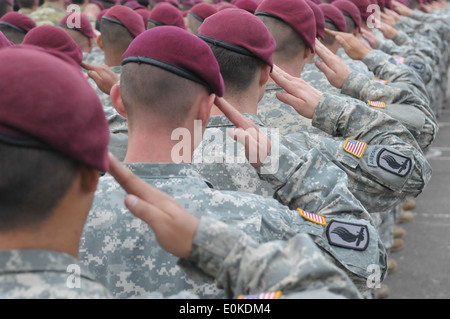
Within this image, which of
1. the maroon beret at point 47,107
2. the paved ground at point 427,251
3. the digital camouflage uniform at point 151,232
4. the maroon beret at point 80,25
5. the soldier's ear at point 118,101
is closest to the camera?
the maroon beret at point 47,107

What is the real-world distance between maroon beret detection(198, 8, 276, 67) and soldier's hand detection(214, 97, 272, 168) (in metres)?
0.51

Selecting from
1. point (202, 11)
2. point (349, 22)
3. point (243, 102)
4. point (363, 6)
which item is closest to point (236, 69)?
point (243, 102)

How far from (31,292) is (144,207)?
0.29 metres

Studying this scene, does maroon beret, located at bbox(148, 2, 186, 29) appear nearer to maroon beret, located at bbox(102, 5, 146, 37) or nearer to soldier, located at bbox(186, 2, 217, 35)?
soldier, located at bbox(186, 2, 217, 35)

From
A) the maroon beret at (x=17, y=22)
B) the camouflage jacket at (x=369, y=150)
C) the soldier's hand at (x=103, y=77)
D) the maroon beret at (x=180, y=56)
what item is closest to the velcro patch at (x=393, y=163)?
the camouflage jacket at (x=369, y=150)

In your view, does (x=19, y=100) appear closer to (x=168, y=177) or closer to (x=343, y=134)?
(x=168, y=177)

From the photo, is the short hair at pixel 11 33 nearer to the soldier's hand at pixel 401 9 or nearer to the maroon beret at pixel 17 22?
the maroon beret at pixel 17 22

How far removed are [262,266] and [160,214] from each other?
10.1 inches

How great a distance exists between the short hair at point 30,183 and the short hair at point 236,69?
1.22 meters

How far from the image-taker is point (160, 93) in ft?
5.80

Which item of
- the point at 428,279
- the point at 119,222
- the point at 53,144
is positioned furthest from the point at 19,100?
the point at 428,279

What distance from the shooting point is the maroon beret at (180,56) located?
5.85ft

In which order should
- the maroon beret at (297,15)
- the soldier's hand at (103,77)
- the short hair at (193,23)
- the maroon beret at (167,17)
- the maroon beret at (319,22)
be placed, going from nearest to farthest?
the maroon beret at (297,15), the soldier's hand at (103,77), the maroon beret at (319,22), the maroon beret at (167,17), the short hair at (193,23)

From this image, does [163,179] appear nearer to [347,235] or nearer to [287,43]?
[347,235]
